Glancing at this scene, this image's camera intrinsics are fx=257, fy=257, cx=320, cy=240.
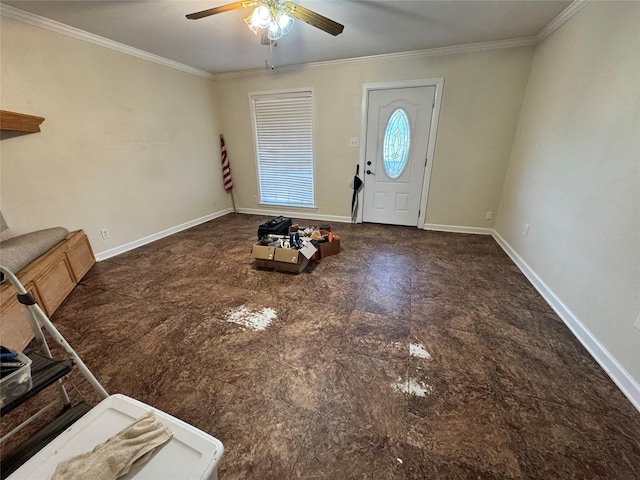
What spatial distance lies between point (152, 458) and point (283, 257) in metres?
1.96

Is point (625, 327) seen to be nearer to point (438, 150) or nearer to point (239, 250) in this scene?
point (438, 150)

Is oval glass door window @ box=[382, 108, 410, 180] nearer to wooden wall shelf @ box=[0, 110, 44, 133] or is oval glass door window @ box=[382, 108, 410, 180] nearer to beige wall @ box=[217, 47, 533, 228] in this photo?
beige wall @ box=[217, 47, 533, 228]

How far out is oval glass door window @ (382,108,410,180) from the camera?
3.72 metres

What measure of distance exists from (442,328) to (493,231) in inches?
100

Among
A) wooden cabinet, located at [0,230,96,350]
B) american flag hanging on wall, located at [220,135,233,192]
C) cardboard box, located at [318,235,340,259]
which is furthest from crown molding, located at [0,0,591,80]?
cardboard box, located at [318,235,340,259]

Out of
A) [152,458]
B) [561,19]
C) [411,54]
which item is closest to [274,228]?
[152,458]

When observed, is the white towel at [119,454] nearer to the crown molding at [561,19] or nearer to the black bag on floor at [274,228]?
the black bag on floor at [274,228]

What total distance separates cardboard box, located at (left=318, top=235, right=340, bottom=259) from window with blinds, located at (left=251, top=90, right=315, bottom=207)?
1650mm

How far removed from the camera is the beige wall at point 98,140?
93.4 inches

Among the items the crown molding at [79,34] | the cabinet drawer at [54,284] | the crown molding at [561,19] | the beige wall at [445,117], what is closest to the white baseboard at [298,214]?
the beige wall at [445,117]

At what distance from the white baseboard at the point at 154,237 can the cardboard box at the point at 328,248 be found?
2519 mm

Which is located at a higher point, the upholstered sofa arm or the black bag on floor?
the upholstered sofa arm

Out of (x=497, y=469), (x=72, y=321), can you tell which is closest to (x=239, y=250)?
(x=72, y=321)

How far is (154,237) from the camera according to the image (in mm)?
3744
